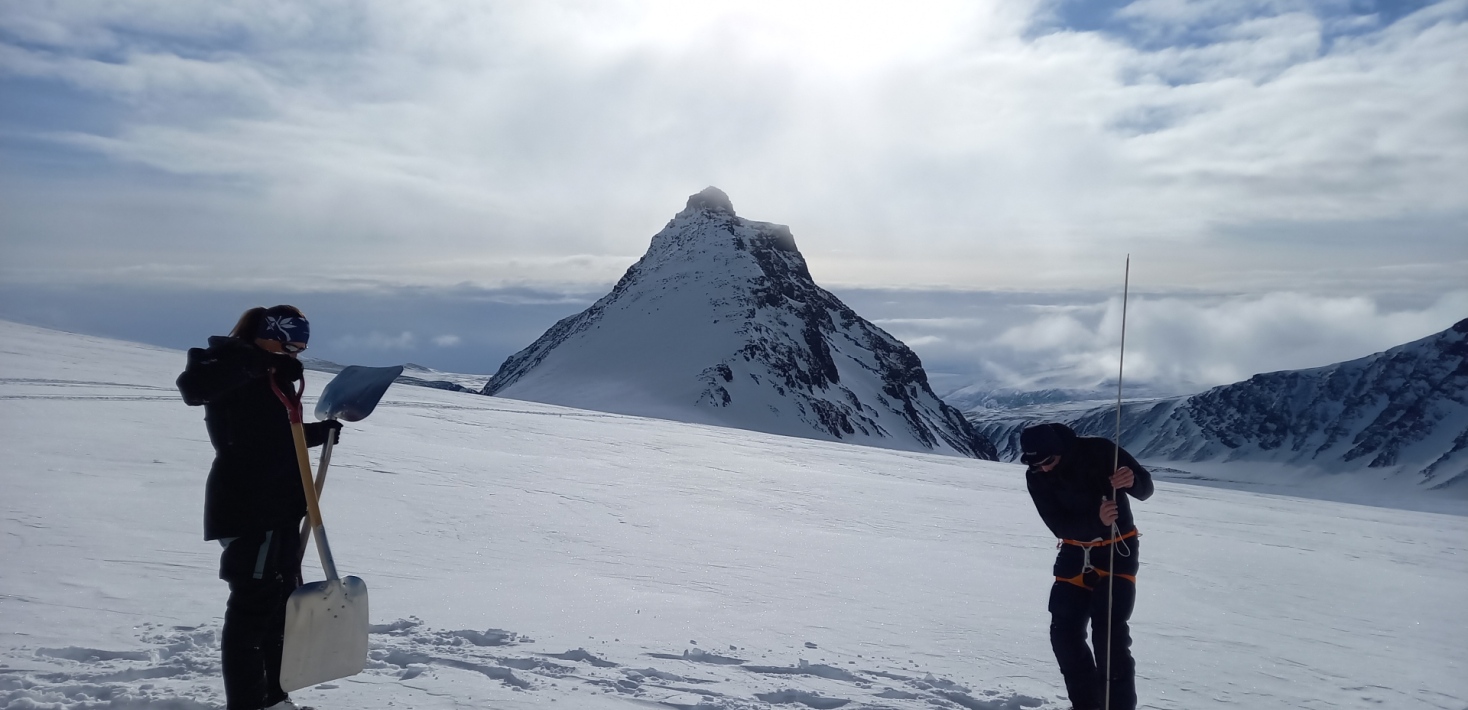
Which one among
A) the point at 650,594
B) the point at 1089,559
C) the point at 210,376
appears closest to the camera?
the point at 210,376

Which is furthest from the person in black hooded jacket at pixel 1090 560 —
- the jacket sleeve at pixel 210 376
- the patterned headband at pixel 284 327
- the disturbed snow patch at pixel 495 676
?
the jacket sleeve at pixel 210 376

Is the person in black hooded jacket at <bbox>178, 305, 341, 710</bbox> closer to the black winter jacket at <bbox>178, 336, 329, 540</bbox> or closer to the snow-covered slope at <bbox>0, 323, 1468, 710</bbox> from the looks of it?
the black winter jacket at <bbox>178, 336, 329, 540</bbox>

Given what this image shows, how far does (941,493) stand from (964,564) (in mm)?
8718

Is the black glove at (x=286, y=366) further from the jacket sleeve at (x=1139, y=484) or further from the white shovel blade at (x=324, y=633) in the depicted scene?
the jacket sleeve at (x=1139, y=484)

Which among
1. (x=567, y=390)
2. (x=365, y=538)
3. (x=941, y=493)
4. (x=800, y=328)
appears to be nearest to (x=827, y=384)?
(x=800, y=328)

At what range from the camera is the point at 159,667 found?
4824 mm

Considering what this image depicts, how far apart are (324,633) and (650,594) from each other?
357cm

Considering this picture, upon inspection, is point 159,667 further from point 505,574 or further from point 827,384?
point 827,384

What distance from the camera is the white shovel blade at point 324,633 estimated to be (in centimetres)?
414

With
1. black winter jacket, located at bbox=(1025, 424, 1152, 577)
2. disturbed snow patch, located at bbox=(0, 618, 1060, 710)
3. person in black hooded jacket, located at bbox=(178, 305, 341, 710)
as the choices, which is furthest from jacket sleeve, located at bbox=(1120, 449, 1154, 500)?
person in black hooded jacket, located at bbox=(178, 305, 341, 710)

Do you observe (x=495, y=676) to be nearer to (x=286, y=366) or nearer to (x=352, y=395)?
(x=352, y=395)

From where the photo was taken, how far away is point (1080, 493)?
5188 millimetres

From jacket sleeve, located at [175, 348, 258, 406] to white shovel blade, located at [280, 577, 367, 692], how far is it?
98cm

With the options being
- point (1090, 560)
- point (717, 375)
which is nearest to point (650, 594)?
point (1090, 560)
